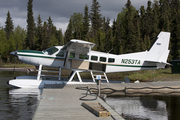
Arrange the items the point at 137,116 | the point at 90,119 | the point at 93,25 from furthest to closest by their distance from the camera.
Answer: the point at 93,25
the point at 137,116
the point at 90,119

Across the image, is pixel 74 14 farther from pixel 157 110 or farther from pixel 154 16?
pixel 157 110

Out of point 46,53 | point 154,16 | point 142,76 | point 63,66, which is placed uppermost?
point 154,16

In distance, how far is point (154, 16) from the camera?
4375 centimetres

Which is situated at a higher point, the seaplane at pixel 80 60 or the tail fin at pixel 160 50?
the tail fin at pixel 160 50

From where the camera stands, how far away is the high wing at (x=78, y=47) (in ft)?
33.3

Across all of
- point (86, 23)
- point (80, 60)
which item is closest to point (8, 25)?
point (86, 23)

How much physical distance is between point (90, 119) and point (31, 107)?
3.45m

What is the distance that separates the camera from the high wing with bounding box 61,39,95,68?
33.3 ft

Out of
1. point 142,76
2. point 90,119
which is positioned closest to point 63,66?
point 90,119

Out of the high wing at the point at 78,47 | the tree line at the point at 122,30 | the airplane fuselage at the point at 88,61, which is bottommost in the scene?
the airplane fuselage at the point at 88,61

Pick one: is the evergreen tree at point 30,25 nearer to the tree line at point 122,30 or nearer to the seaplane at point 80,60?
the tree line at point 122,30

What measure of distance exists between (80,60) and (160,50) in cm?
570

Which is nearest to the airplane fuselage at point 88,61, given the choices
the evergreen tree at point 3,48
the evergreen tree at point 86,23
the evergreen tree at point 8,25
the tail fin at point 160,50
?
the tail fin at point 160,50

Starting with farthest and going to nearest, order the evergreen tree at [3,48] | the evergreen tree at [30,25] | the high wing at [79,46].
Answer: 1. the evergreen tree at [30,25]
2. the evergreen tree at [3,48]
3. the high wing at [79,46]
